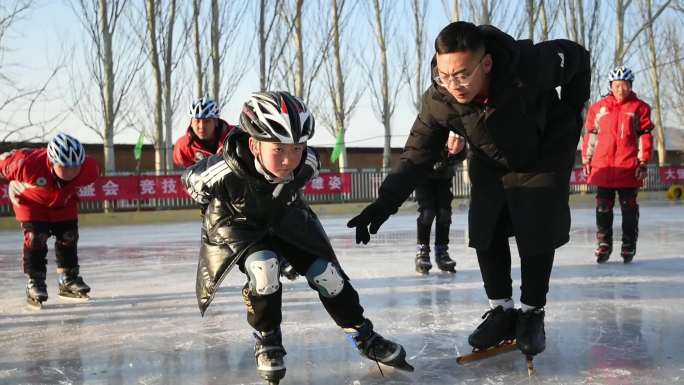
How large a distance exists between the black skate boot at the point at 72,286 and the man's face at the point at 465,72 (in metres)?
3.35

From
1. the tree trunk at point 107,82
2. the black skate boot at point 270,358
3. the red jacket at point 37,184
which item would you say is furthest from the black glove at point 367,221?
the tree trunk at point 107,82

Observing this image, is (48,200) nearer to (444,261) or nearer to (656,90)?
(444,261)

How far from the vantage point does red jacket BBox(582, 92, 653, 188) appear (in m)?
5.76

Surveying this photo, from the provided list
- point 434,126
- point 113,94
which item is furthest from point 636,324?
point 113,94

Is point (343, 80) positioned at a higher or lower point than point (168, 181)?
higher

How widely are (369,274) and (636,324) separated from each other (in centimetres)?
246

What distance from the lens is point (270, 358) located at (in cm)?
247

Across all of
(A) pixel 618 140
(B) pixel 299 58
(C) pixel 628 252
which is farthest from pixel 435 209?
(B) pixel 299 58

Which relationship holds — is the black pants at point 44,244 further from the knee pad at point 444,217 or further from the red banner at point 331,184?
the red banner at point 331,184

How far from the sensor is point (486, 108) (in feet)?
8.13

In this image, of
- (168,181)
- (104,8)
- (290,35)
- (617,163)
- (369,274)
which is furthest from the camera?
(290,35)

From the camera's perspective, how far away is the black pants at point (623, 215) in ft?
18.8

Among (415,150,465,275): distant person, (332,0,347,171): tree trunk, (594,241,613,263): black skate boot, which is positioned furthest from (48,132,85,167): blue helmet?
(332,0,347,171): tree trunk

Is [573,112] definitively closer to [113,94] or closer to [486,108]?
[486,108]
